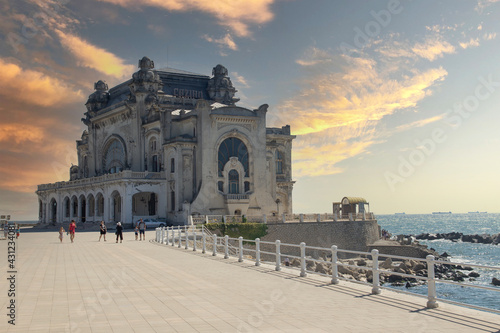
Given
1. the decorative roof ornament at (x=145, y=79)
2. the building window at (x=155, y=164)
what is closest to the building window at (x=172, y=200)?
the building window at (x=155, y=164)

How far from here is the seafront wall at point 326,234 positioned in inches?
2199

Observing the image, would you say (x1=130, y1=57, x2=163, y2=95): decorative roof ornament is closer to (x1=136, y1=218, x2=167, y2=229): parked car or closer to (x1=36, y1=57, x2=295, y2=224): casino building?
(x1=36, y1=57, x2=295, y2=224): casino building

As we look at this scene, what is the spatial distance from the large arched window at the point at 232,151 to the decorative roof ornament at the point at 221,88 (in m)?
15.1

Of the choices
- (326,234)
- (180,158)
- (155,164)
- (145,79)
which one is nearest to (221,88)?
(145,79)

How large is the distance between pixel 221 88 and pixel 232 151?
17049 mm

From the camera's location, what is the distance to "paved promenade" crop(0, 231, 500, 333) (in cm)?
1079

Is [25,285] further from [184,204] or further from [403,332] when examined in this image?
[184,204]

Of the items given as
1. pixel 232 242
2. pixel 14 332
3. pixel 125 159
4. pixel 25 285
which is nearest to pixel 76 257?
pixel 25 285

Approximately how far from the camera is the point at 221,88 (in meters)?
77.7

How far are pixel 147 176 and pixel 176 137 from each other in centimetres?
563

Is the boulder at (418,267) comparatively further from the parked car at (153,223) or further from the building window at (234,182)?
the parked car at (153,223)

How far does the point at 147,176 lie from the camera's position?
207 feet

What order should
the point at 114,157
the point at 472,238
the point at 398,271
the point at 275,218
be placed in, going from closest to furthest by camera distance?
1. the point at 398,271
2. the point at 275,218
3. the point at 114,157
4. the point at 472,238

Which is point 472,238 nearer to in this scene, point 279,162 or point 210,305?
point 279,162
